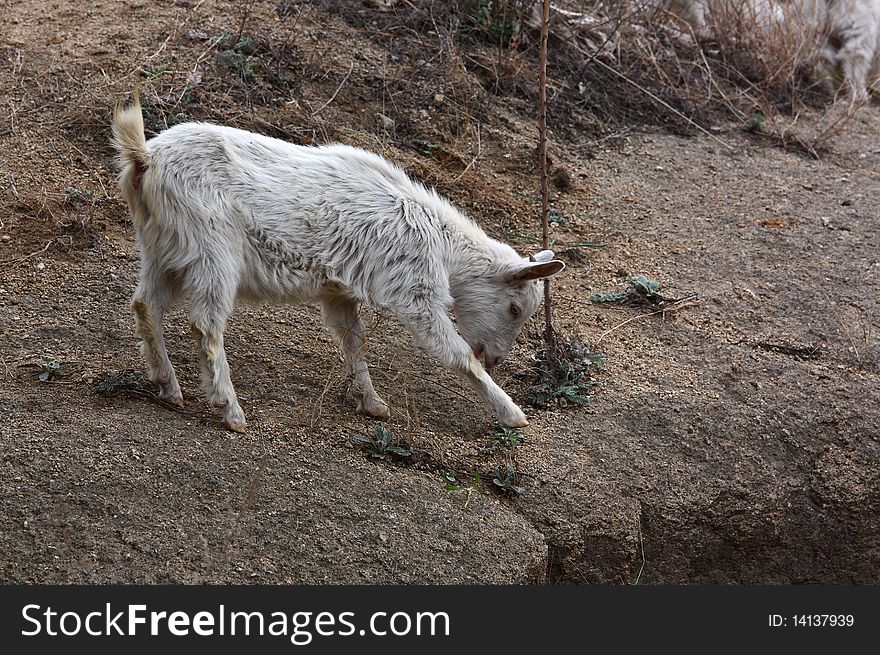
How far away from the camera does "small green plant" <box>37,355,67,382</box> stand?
4.73 meters

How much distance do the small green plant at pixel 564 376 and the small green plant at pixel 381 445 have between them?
986 millimetres

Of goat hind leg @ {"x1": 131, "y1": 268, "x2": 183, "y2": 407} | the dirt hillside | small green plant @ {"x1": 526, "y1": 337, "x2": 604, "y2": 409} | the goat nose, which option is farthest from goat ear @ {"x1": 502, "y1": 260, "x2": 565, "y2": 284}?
goat hind leg @ {"x1": 131, "y1": 268, "x2": 183, "y2": 407}

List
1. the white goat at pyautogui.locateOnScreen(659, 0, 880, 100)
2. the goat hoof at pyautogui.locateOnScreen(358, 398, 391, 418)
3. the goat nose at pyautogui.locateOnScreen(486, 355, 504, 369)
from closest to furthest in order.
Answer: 1. the goat hoof at pyautogui.locateOnScreen(358, 398, 391, 418)
2. the goat nose at pyautogui.locateOnScreen(486, 355, 504, 369)
3. the white goat at pyautogui.locateOnScreen(659, 0, 880, 100)

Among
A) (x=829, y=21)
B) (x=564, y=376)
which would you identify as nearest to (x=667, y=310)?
(x=564, y=376)

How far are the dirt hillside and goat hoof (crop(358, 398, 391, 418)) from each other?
0.08 metres

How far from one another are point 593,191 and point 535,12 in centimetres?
220

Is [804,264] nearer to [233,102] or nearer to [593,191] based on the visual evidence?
[593,191]

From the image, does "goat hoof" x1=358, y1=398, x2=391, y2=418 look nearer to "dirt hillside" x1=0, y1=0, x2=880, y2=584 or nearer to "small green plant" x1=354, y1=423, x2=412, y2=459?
"dirt hillside" x1=0, y1=0, x2=880, y2=584

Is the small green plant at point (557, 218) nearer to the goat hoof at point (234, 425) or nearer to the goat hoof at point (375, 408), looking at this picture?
the goat hoof at point (375, 408)

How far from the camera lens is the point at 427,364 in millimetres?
5746

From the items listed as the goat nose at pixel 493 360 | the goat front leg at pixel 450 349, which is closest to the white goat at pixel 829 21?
the goat nose at pixel 493 360

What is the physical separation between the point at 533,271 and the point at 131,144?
2.05 meters

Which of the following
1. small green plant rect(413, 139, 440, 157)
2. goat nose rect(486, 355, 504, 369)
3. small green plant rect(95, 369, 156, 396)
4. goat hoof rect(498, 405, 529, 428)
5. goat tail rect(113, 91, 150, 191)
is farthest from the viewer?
small green plant rect(413, 139, 440, 157)

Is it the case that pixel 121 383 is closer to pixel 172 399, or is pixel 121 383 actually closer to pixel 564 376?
pixel 172 399
